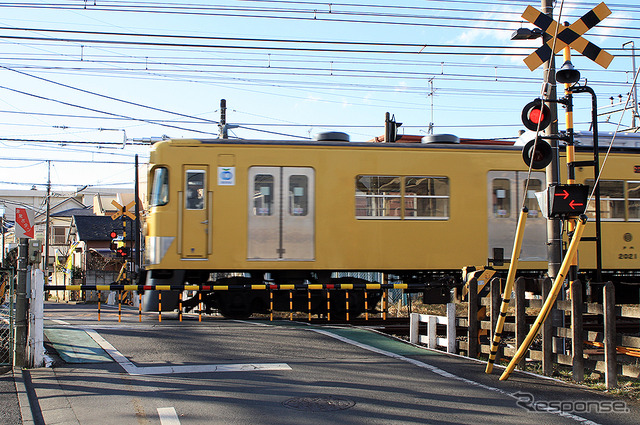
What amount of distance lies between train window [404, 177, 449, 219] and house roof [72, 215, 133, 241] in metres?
33.9

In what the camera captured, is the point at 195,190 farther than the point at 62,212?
No

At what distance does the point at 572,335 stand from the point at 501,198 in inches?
231

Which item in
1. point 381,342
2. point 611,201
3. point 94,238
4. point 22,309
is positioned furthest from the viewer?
point 94,238

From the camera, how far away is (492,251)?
12.4m

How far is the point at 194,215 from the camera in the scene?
11711mm

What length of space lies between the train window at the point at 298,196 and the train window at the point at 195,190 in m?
1.73

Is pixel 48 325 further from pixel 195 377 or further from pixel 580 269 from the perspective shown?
pixel 580 269

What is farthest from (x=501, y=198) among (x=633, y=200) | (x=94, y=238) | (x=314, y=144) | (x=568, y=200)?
(x=94, y=238)

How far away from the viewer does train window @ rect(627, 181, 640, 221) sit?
1289cm

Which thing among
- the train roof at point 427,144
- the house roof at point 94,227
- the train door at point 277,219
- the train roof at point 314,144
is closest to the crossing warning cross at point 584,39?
the train roof at point 427,144

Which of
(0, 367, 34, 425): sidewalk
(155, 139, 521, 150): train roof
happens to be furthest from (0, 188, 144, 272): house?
(0, 367, 34, 425): sidewalk

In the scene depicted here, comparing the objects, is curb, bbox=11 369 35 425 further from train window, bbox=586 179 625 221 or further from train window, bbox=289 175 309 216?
train window, bbox=586 179 625 221

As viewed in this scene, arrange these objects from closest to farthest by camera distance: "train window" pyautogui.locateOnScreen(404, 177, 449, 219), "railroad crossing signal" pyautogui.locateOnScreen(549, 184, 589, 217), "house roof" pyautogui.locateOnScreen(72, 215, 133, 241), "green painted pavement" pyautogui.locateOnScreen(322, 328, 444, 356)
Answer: "railroad crossing signal" pyautogui.locateOnScreen(549, 184, 589, 217), "green painted pavement" pyautogui.locateOnScreen(322, 328, 444, 356), "train window" pyautogui.locateOnScreen(404, 177, 449, 219), "house roof" pyautogui.locateOnScreen(72, 215, 133, 241)

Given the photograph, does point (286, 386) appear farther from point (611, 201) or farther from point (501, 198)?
point (611, 201)
